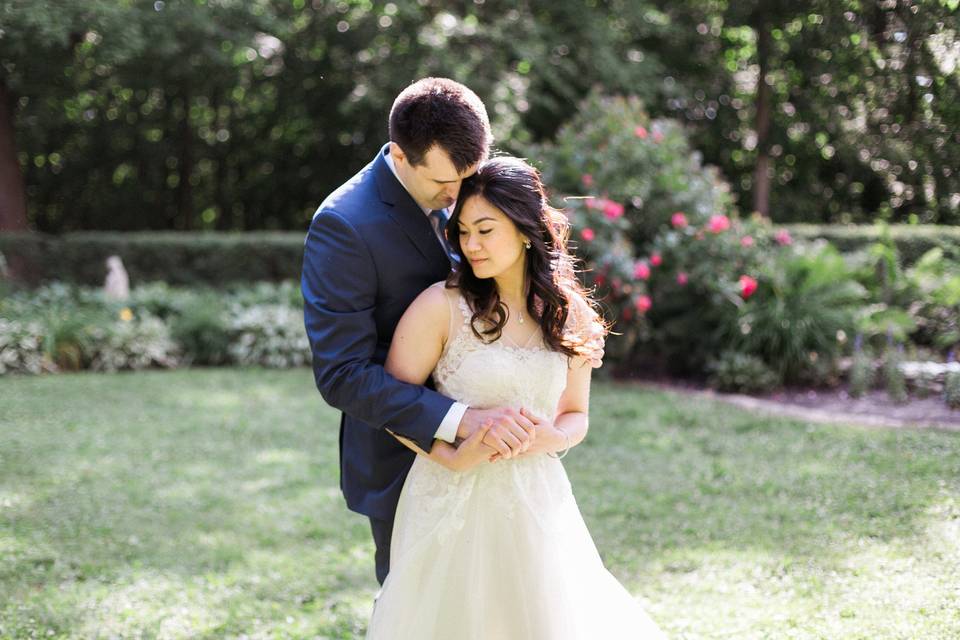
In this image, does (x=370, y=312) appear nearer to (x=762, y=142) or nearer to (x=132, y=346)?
(x=132, y=346)

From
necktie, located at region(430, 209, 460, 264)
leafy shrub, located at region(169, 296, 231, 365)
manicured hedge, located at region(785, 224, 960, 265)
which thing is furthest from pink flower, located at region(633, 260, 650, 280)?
necktie, located at region(430, 209, 460, 264)

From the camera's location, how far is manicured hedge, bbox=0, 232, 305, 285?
38.5 ft

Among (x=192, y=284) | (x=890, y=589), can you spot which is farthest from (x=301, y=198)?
(x=890, y=589)

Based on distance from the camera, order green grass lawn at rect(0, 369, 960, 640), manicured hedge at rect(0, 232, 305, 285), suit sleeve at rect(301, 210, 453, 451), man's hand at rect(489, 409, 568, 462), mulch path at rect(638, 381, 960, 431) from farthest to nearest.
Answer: manicured hedge at rect(0, 232, 305, 285)
mulch path at rect(638, 381, 960, 431)
green grass lawn at rect(0, 369, 960, 640)
man's hand at rect(489, 409, 568, 462)
suit sleeve at rect(301, 210, 453, 451)

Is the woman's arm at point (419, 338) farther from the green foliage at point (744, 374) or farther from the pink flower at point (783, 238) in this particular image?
the pink flower at point (783, 238)

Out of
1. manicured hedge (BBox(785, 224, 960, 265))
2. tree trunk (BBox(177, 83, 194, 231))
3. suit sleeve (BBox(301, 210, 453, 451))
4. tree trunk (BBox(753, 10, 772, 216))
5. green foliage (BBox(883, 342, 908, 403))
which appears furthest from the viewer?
tree trunk (BBox(177, 83, 194, 231))

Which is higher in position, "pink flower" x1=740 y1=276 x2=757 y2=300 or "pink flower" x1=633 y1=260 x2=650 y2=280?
"pink flower" x1=633 y1=260 x2=650 y2=280

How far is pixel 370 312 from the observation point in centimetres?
258

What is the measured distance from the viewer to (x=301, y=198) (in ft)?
57.3

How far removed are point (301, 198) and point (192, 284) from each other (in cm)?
595

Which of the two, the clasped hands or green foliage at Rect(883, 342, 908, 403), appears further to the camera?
green foliage at Rect(883, 342, 908, 403)

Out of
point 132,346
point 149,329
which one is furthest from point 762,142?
point 132,346

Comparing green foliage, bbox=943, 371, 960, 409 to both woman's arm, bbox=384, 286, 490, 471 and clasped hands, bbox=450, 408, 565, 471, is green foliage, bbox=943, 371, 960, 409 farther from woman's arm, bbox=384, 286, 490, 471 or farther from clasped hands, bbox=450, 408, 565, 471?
woman's arm, bbox=384, 286, 490, 471

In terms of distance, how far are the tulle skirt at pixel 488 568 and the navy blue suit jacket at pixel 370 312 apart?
8.2 inches
